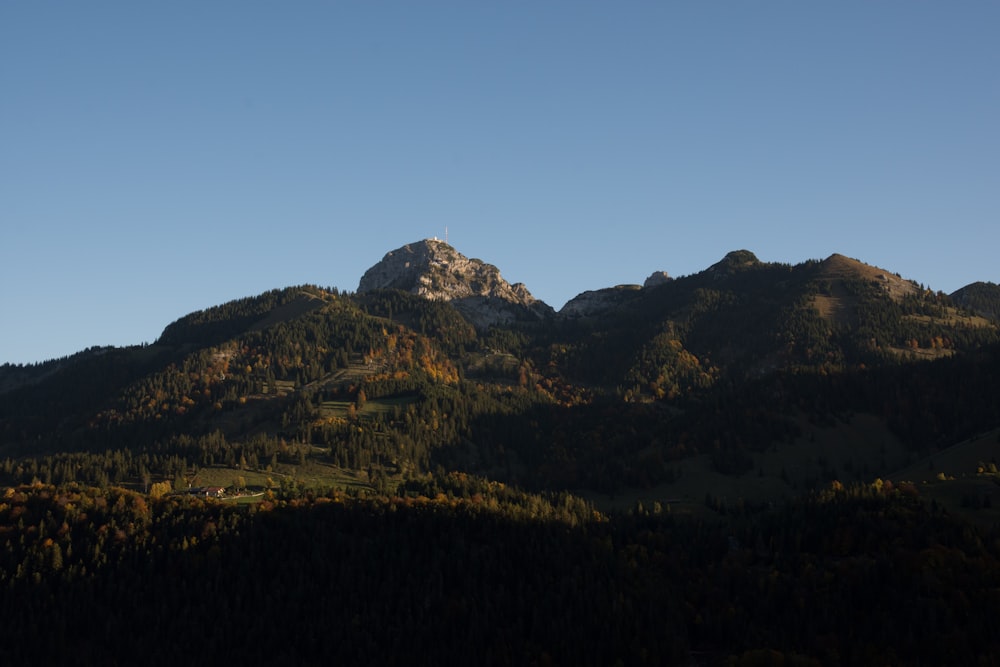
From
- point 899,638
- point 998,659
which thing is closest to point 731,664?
point 899,638

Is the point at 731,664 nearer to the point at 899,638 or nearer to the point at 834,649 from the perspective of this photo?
the point at 834,649

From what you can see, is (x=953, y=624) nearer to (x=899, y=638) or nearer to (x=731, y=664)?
(x=899, y=638)

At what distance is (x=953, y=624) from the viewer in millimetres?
197375

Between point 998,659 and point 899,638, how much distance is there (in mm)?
18327

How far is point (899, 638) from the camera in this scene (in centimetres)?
19688

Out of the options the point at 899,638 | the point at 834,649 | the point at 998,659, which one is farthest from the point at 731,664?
the point at 998,659

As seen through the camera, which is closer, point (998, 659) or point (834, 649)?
point (998, 659)

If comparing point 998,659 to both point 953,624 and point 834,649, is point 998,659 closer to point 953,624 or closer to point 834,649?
point 953,624

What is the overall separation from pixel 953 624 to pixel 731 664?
4629 centimetres

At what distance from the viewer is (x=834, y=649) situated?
19725cm

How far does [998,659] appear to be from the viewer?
607 ft

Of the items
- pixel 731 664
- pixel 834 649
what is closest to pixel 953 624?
pixel 834 649

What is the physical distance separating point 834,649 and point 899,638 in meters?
13.3

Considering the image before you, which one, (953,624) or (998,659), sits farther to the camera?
(953,624)
